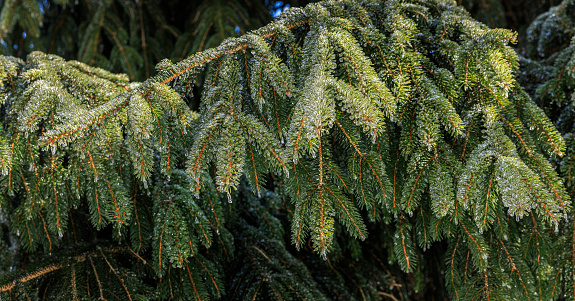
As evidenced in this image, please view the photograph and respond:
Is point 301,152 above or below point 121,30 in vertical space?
below

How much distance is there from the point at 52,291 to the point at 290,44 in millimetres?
1385

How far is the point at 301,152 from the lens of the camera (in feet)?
3.52

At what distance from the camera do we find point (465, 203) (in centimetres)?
110

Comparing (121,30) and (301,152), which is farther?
(121,30)

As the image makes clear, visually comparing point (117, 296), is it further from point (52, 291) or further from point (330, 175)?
point (330, 175)

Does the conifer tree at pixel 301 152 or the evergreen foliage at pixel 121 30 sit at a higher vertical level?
the evergreen foliage at pixel 121 30

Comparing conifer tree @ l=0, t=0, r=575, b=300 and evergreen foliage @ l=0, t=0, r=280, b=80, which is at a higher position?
evergreen foliage @ l=0, t=0, r=280, b=80

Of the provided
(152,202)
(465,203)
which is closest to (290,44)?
(465,203)

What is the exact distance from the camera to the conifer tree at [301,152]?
110 cm

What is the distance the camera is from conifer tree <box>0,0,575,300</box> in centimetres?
110

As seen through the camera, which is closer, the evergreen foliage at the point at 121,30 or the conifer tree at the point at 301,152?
the conifer tree at the point at 301,152

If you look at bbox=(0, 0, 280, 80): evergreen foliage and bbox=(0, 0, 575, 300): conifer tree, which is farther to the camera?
bbox=(0, 0, 280, 80): evergreen foliage

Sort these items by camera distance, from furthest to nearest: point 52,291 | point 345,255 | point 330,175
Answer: point 345,255 < point 52,291 < point 330,175

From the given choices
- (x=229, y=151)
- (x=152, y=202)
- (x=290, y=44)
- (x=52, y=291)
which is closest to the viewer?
(x=229, y=151)
